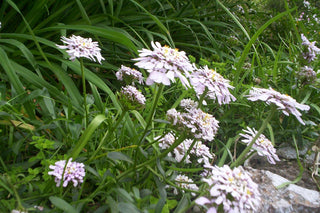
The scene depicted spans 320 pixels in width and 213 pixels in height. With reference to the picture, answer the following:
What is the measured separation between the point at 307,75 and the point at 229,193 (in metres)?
0.98

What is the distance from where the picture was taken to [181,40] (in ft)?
8.11

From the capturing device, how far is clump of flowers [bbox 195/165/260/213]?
1.68ft

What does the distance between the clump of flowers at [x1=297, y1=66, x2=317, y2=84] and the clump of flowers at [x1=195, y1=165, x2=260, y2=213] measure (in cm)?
94

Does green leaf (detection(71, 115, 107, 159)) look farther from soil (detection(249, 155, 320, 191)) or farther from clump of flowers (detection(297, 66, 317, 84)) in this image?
clump of flowers (detection(297, 66, 317, 84))

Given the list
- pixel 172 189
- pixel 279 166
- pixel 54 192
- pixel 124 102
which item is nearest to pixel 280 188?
pixel 279 166

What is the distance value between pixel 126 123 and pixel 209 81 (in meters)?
0.38

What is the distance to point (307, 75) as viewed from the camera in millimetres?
1296

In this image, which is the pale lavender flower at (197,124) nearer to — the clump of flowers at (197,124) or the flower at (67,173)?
the clump of flowers at (197,124)

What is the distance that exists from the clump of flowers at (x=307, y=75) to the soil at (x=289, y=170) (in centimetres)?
37

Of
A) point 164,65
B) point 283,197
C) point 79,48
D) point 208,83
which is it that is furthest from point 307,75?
point 79,48

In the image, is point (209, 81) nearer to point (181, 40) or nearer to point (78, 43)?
point (78, 43)

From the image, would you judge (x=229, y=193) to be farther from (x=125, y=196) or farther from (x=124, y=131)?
(x=124, y=131)

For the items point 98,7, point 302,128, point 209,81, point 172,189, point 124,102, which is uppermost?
point 98,7

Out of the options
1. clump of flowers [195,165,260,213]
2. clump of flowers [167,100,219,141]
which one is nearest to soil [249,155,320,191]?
clump of flowers [167,100,219,141]
